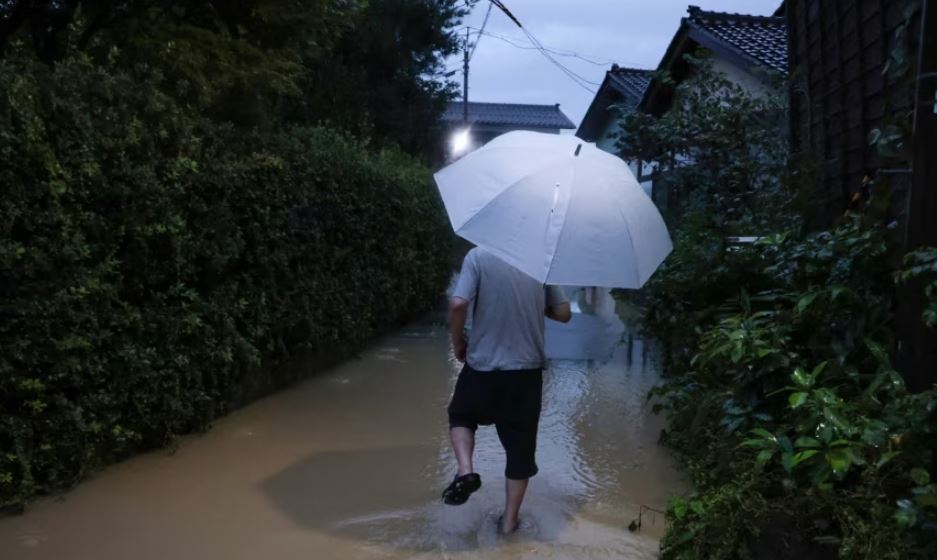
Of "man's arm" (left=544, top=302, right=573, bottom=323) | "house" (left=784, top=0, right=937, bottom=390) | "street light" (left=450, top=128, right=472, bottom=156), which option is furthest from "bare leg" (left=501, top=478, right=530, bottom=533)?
"street light" (left=450, top=128, right=472, bottom=156)

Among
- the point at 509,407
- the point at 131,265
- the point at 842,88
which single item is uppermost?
the point at 842,88

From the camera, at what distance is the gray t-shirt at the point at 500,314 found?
14.4 feet

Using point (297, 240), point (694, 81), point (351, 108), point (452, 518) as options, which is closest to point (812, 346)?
point (452, 518)

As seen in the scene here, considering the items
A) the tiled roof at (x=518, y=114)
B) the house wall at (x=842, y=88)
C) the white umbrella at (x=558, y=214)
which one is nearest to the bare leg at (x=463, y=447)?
the white umbrella at (x=558, y=214)

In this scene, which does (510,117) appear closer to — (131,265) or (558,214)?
(131,265)

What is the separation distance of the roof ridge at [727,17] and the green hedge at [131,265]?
774 cm

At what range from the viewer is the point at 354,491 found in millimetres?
5219

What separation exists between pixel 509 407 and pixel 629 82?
1490 centimetres

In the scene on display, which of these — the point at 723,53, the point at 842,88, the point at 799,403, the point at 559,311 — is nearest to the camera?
the point at 799,403

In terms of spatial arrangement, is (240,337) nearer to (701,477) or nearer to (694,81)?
(701,477)

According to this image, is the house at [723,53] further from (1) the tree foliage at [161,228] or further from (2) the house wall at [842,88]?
(1) the tree foliage at [161,228]

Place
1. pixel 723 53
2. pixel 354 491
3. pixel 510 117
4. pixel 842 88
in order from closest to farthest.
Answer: pixel 354 491 → pixel 842 88 → pixel 723 53 → pixel 510 117

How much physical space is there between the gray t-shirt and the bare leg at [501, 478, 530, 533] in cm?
66

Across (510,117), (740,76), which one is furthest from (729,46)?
(510,117)
